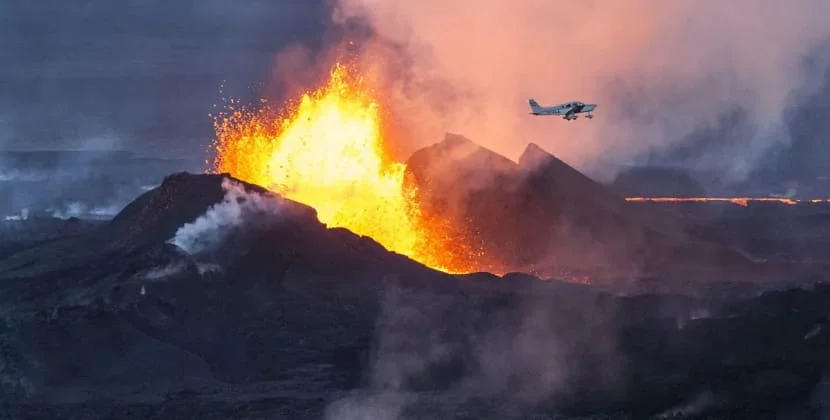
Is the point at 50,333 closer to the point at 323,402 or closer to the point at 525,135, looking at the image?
the point at 323,402

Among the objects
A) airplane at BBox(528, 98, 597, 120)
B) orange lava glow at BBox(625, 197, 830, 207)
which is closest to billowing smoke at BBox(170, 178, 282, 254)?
airplane at BBox(528, 98, 597, 120)

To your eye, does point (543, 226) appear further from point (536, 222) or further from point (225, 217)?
point (225, 217)

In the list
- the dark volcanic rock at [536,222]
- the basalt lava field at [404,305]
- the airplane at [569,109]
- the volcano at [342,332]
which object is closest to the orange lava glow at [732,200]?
the airplane at [569,109]

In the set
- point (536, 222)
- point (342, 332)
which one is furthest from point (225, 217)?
point (536, 222)

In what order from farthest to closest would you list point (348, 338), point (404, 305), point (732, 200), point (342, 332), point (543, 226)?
point (732, 200) < point (543, 226) < point (404, 305) < point (342, 332) < point (348, 338)

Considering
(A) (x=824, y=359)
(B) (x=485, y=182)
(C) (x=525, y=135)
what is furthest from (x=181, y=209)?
(C) (x=525, y=135)

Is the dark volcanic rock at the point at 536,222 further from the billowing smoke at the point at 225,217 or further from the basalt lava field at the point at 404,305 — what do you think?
the billowing smoke at the point at 225,217
